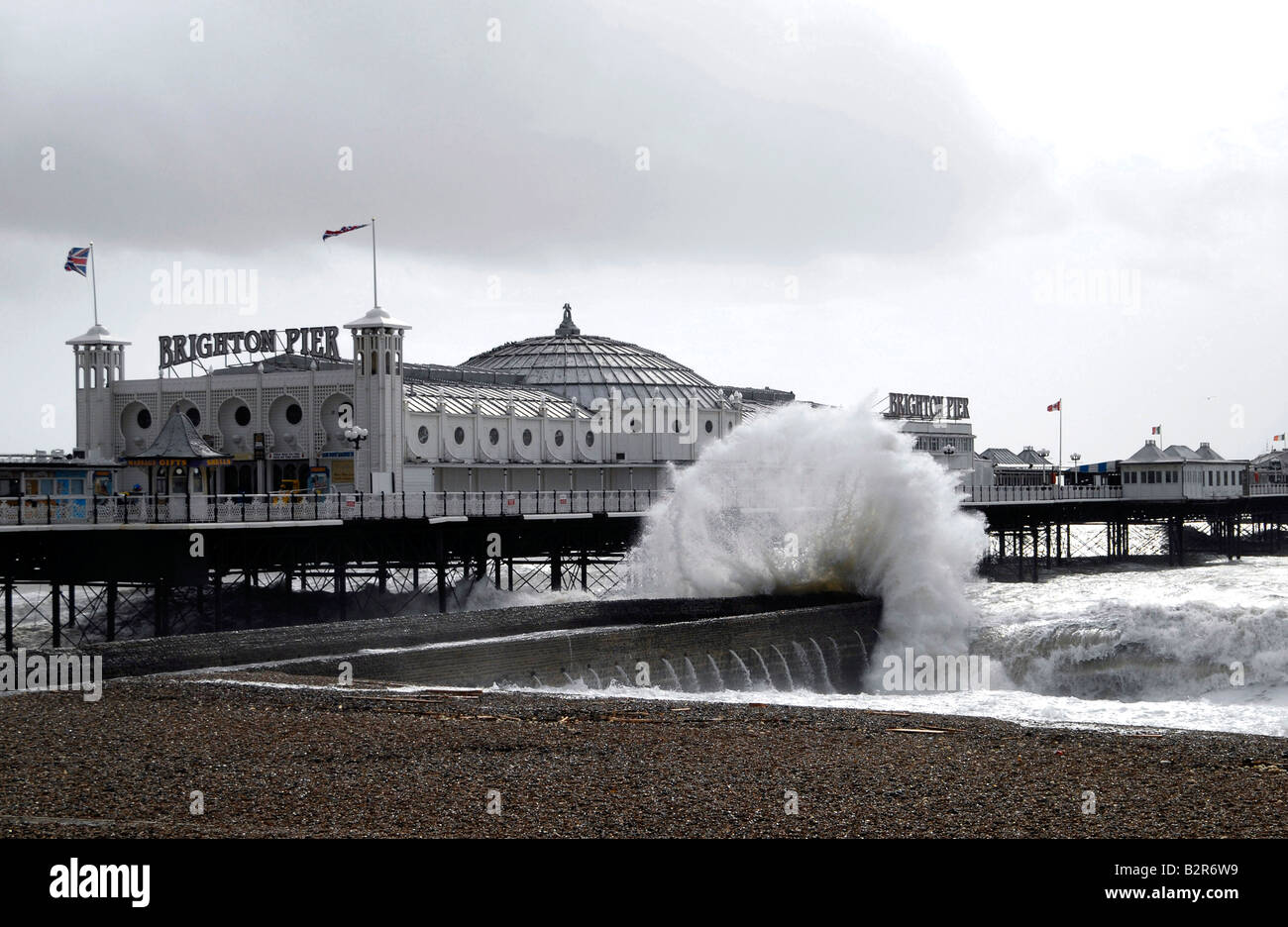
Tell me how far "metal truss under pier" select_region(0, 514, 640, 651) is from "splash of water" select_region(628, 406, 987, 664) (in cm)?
308

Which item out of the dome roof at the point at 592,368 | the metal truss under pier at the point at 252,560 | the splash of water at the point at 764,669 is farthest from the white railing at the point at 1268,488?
the splash of water at the point at 764,669

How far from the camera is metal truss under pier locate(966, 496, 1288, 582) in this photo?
63.4 m

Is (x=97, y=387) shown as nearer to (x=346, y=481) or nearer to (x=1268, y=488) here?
(x=346, y=481)

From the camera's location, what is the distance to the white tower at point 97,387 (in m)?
45.7

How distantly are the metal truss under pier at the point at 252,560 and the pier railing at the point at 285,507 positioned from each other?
14.6 inches

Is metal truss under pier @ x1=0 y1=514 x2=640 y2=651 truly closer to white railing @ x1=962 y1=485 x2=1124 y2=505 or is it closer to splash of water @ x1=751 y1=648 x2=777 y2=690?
splash of water @ x1=751 y1=648 x2=777 y2=690

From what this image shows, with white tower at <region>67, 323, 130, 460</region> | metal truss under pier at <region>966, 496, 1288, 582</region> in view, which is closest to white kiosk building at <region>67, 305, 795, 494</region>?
white tower at <region>67, 323, 130, 460</region>

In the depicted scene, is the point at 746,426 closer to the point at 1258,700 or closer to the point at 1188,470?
the point at 1258,700

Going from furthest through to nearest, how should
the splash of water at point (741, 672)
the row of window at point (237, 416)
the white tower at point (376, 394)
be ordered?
the row of window at point (237, 416) < the white tower at point (376, 394) < the splash of water at point (741, 672)

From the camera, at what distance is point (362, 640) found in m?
23.9

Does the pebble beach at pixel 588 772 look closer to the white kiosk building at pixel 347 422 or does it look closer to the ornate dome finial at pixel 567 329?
the white kiosk building at pixel 347 422

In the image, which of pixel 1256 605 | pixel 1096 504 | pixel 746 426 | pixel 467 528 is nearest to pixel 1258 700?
pixel 1256 605
